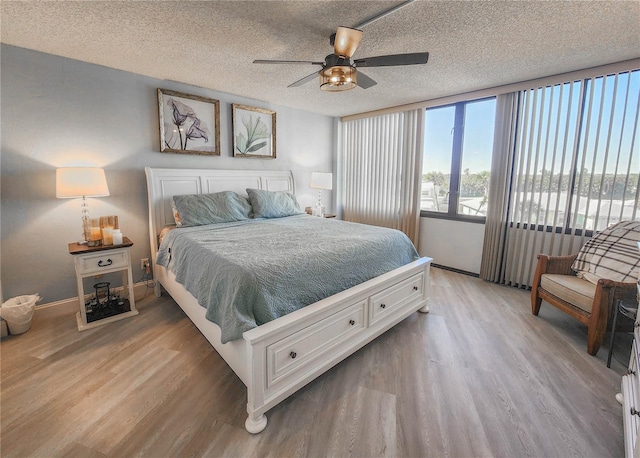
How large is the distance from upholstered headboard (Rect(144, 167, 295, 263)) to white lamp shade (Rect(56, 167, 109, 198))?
0.57m

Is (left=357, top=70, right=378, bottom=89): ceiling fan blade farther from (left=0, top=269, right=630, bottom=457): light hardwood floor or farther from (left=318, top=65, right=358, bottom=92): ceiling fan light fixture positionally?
(left=0, top=269, right=630, bottom=457): light hardwood floor

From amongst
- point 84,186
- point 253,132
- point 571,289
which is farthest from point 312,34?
point 571,289

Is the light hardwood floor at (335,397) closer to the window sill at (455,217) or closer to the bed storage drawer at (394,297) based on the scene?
the bed storage drawer at (394,297)

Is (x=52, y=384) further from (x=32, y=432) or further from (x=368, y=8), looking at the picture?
(x=368, y=8)

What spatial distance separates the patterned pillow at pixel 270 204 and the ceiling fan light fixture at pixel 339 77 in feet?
5.60

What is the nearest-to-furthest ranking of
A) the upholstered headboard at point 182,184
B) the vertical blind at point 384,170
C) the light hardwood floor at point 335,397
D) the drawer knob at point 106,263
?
1. the light hardwood floor at point 335,397
2. the drawer knob at point 106,263
3. the upholstered headboard at point 182,184
4. the vertical blind at point 384,170

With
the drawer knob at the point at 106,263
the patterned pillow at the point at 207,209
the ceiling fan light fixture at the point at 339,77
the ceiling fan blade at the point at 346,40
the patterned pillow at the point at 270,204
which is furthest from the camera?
the patterned pillow at the point at 270,204

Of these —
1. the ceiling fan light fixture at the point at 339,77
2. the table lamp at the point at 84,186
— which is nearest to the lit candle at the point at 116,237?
the table lamp at the point at 84,186

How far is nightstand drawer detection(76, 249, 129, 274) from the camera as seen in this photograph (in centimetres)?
245

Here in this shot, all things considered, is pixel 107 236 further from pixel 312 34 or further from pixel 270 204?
pixel 312 34

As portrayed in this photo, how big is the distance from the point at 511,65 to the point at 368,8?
70.8 inches

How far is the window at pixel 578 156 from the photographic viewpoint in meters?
2.73

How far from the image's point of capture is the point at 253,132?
13.1 ft

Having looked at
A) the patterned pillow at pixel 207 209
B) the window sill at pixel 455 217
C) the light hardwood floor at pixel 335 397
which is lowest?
the light hardwood floor at pixel 335 397
